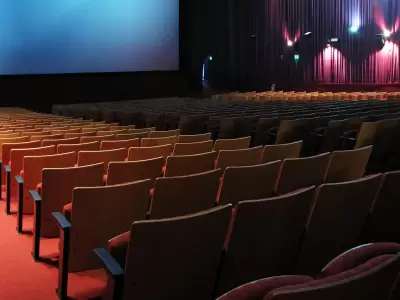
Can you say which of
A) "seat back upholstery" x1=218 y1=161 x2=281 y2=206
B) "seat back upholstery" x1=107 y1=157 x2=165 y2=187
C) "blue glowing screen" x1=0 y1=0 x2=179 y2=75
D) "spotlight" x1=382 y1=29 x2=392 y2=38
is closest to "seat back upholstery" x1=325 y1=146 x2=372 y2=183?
"seat back upholstery" x1=218 y1=161 x2=281 y2=206

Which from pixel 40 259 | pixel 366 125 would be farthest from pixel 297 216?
pixel 366 125

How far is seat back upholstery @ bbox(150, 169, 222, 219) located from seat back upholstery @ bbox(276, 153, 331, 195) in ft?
1.58

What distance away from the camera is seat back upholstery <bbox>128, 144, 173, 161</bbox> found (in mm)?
3848

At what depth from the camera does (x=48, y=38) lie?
1433 centimetres

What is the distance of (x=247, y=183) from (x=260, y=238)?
0.89 meters

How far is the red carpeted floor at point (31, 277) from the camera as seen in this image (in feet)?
7.55

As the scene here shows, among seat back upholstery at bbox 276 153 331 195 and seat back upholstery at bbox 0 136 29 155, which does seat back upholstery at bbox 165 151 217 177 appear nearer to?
seat back upholstery at bbox 276 153 331 195

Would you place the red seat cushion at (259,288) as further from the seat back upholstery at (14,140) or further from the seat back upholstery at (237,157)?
the seat back upholstery at (14,140)

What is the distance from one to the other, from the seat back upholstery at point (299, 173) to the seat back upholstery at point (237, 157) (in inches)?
27.1

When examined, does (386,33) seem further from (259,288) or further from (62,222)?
(259,288)

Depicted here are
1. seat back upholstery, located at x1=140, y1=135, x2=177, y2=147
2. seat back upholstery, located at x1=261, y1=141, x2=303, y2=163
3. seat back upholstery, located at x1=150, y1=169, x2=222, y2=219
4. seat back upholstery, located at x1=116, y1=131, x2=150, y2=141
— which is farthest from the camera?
seat back upholstery, located at x1=116, y1=131, x2=150, y2=141

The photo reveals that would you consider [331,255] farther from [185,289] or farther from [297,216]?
[185,289]

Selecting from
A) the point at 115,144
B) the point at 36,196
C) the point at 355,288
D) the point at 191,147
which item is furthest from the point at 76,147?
the point at 355,288

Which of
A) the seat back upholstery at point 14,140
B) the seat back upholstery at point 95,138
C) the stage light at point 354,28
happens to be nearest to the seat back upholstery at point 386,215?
the seat back upholstery at point 95,138
